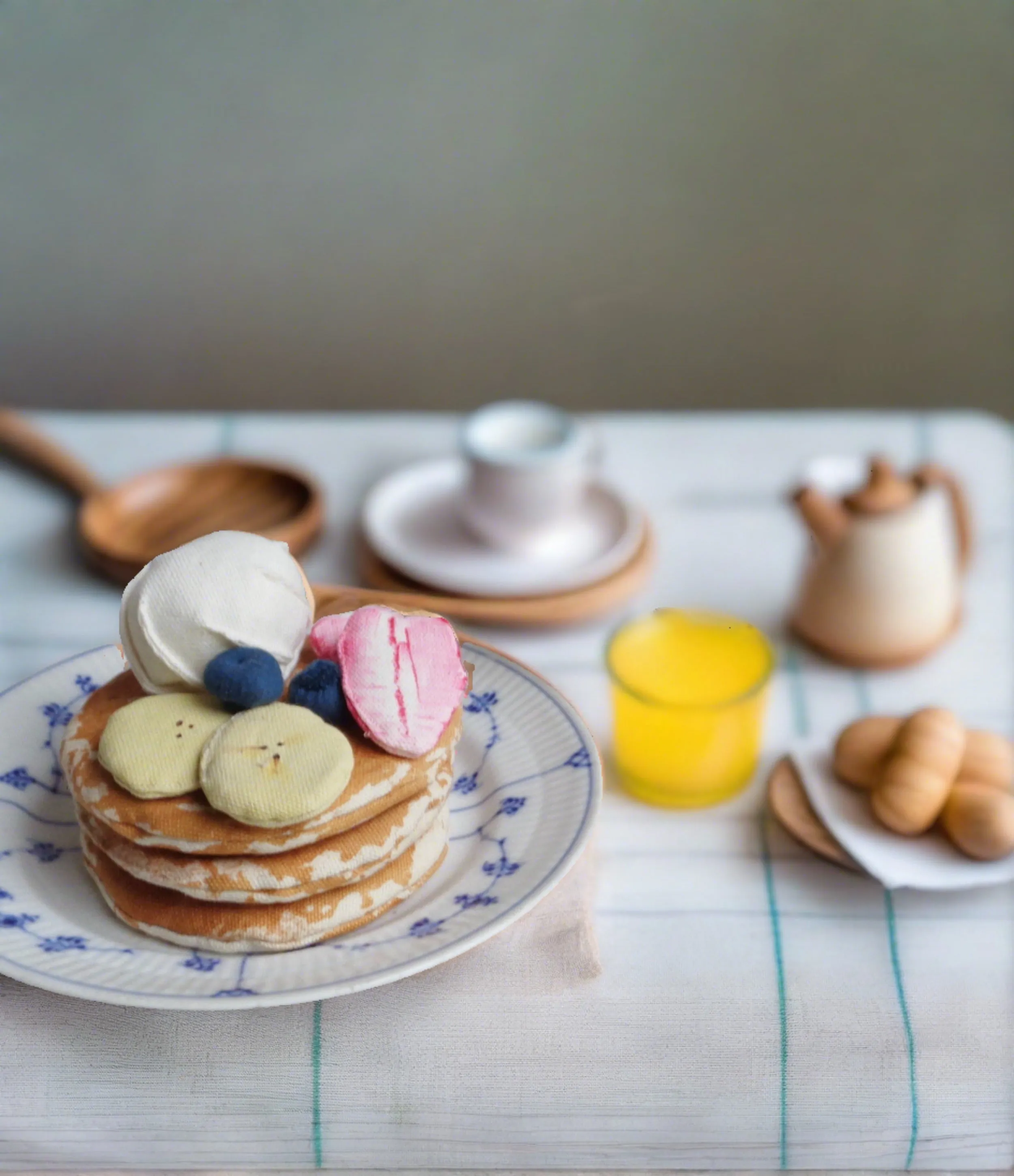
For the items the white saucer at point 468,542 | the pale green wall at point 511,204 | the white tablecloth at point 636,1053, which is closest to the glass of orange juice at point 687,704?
the white tablecloth at point 636,1053

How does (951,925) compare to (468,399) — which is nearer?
(951,925)

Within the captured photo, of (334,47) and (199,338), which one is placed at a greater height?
(334,47)

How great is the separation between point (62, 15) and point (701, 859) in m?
0.78

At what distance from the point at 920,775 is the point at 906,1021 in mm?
115

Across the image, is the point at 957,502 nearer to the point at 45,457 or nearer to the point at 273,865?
the point at 273,865

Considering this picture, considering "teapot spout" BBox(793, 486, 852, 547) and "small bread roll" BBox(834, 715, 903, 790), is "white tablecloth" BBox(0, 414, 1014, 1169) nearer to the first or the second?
"small bread roll" BBox(834, 715, 903, 790)

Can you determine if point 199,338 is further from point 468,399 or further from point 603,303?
point 603,303

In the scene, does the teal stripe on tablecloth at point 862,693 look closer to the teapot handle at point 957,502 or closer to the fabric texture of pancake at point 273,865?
the teapot handle at point 957,502

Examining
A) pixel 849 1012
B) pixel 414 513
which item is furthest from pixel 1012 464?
pixel 849 1012

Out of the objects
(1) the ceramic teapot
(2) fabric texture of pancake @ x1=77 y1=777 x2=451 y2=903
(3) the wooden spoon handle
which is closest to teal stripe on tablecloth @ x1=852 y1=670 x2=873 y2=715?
(1) the ceramic teapot

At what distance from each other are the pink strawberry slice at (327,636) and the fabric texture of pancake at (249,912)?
9 cm

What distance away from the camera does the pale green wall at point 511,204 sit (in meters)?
1.08

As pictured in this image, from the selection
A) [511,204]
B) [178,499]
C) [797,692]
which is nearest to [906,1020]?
[797,692]

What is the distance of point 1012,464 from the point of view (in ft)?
3.16
